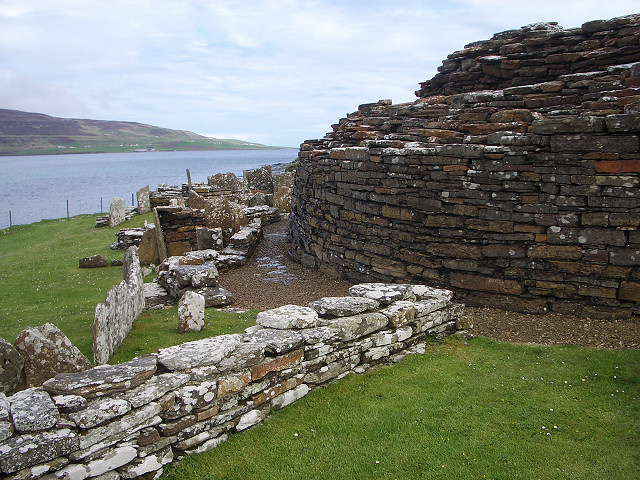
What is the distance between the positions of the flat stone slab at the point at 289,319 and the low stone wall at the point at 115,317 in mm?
2503

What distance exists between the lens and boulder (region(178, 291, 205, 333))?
876 centimetres

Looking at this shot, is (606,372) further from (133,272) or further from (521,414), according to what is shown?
(133,272)

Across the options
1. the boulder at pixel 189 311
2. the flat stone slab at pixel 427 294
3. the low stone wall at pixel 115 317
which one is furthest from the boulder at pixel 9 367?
the flat stone slab at pixel 427 294

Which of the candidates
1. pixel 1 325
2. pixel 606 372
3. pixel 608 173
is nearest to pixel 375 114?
pixel 608 173

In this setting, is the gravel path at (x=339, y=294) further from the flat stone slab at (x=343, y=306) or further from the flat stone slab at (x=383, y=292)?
the flat stone slab at (x=343, y=306)

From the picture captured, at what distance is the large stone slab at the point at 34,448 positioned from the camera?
3787 mm

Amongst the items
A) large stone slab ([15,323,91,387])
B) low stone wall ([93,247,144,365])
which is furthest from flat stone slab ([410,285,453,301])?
large stone slab ([15,323,91,387])

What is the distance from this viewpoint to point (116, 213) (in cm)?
2711

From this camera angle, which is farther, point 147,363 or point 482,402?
point 482,402

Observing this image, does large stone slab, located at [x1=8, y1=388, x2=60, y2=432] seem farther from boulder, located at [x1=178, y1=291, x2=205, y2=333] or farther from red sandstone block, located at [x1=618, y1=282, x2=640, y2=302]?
red sandstone block, located at [x1=618, y1=282, x2=640, y2=302]

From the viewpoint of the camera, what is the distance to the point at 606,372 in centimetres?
675

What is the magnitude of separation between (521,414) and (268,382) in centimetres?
296

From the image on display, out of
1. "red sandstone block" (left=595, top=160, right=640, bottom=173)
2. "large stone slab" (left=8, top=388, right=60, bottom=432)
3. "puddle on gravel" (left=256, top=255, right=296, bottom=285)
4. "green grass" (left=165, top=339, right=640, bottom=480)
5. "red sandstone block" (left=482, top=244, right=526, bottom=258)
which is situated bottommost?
"puddle on gravel" (left=256, top=255, right=296, bottom=285)

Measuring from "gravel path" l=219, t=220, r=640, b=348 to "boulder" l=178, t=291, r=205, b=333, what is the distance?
217 centimetres
